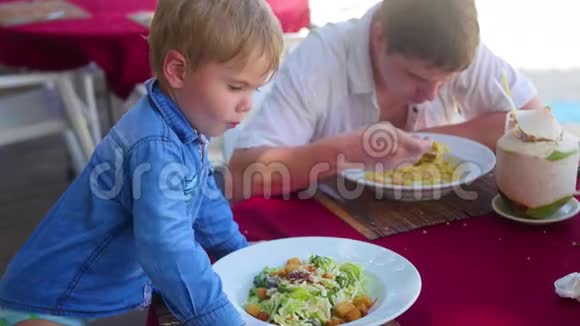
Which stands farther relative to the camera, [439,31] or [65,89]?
[65,89]

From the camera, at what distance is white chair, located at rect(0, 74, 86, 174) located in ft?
9.11

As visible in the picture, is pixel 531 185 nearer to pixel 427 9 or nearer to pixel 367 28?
pixel 427 9

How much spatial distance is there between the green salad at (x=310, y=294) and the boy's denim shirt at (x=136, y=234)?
72 millimetres

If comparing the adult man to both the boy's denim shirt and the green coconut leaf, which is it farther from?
the boy's denim shirt

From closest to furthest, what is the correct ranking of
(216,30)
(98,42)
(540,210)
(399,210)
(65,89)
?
(216,30) → (540,210) → (399,210) → (98,42) → (65,89)

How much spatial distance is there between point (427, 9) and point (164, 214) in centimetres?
76

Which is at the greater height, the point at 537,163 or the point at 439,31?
the point at 439,31

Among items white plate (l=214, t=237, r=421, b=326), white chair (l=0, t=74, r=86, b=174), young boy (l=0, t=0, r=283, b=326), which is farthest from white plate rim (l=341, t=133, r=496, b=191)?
white chair (l=0, t=74, r=86, b=174)

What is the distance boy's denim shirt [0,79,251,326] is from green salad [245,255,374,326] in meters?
0.07

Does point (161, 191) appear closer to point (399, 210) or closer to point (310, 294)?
point (310, 294)

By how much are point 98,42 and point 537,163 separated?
2012 millimetres

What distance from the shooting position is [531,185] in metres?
1.17

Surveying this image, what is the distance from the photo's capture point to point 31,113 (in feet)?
9.49

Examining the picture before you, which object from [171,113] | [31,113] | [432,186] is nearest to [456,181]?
[432,186]
